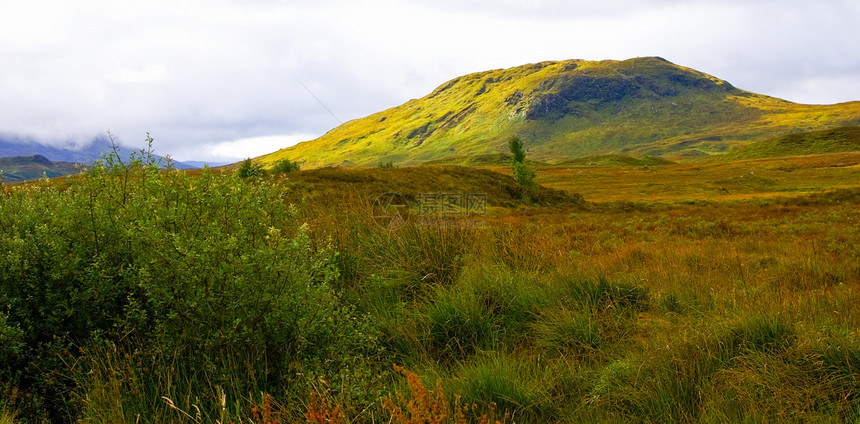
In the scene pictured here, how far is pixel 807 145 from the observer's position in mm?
105312

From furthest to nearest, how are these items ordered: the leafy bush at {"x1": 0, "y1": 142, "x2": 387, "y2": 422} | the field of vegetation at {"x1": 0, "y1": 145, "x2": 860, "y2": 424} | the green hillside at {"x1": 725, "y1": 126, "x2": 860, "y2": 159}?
the green hillside at {"x1": 725, "y1": 126, "x2": 860, "y2": 159} → the leafy bush at {"x1": 0, "y1": 142, "x2": 387, "y2": 422} → the field of vegetation at {"x1": 0, "y1": 145, "x2": 860, "y2": 424}

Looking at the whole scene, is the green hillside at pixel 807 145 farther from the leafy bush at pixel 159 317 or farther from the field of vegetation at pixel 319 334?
the leafy bush at pixel 159 317

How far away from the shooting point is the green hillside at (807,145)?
99375mm

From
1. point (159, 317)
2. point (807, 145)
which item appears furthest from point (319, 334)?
point (807, 145)

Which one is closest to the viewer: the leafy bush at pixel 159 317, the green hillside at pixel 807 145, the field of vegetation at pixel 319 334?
the field of vegetation at pixel 319 334

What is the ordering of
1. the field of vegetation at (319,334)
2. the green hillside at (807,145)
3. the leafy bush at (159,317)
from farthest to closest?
the green hillside at (807,145), the leafy bush at (159,317), the field of vegetation at (319,334)

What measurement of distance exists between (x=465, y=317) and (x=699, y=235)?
12.5 metres

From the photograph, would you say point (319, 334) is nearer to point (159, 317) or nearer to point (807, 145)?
point (159, 317)

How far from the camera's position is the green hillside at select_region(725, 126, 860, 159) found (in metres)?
99.4

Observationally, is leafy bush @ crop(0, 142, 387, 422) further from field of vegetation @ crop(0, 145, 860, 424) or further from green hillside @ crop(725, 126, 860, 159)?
green hillside @ crop(725, 126, 860, 159)

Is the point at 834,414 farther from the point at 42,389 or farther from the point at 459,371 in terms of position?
the point at 42,389

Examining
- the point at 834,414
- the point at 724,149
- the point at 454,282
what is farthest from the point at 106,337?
the point at 724,149

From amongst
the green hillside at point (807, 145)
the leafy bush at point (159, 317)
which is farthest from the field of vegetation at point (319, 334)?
the green hillside at point (807, 145)

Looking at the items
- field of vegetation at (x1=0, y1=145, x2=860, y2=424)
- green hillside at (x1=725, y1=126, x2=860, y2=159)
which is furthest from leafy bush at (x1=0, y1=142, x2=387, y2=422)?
green hillside at (x1=725, y1=126, x2=860, y2=159)
